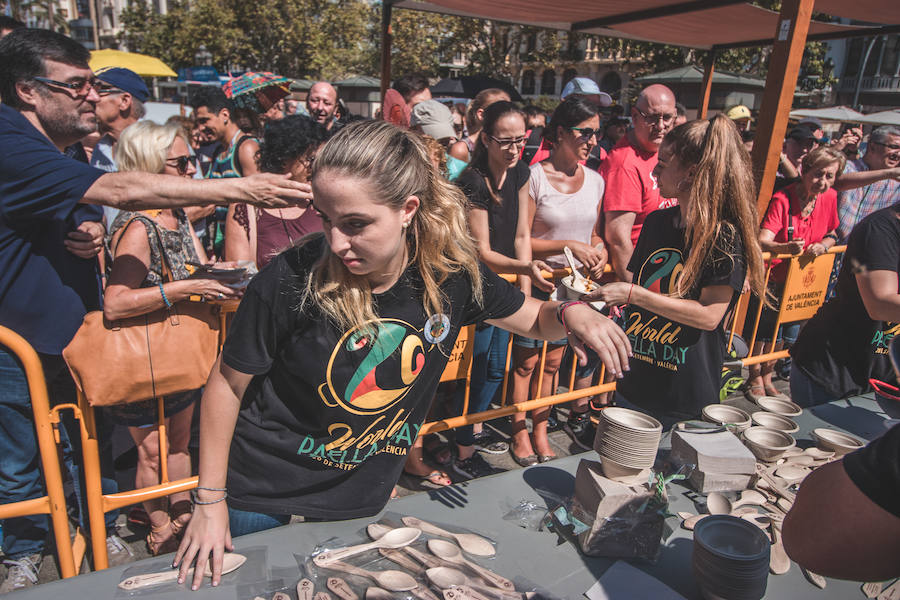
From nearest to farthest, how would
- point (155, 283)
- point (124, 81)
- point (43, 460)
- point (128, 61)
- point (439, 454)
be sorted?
point (43, 460) < point (155, 283) < point (439, 454) < point (124, 81) < point (128, 61)

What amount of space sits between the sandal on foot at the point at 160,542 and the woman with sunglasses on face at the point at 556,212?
210 cm

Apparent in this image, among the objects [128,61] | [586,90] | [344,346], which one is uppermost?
[128,61]

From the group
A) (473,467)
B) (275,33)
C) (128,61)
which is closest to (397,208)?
(473,467)

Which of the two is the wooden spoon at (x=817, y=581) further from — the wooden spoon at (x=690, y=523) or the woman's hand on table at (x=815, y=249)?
the woman's hand on table at (x=815, y=249)

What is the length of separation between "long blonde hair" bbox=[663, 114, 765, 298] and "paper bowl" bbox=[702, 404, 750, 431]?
53 cm

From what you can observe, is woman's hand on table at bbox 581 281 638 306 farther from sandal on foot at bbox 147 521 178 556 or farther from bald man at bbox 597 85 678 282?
sandal on foot at bbox 147 521 178 556

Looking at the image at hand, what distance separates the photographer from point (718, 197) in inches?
90.7

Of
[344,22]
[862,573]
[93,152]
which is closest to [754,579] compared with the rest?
[862,573]

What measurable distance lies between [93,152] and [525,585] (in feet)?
15.3

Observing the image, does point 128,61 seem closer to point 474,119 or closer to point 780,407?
point 474,119

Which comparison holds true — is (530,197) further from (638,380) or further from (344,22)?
(344,22)

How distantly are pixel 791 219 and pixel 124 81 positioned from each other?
570cm

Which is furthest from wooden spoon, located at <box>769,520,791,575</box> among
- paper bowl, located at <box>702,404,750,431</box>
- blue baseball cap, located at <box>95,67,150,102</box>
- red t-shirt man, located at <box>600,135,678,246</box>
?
blue baseball cap, located at <box>95,67,150,102</box>

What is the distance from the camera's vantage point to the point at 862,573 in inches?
38.4
